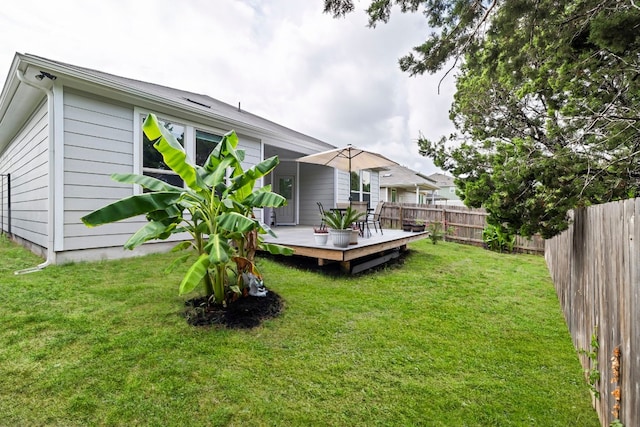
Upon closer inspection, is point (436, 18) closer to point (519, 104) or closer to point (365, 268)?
point (519, 104)

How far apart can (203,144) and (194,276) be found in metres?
5.21

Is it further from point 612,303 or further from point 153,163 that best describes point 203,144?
point 612,303

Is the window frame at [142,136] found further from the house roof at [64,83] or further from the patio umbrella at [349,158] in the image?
the patio umbrella at [349,158]

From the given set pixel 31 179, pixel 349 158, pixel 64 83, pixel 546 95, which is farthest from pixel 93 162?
pixel 546 95

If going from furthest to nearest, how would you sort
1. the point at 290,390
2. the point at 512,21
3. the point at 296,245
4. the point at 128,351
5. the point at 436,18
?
the point at 296,245, the point at 436,18, the point at 512,21, the point at 128,351, the point at 290,390

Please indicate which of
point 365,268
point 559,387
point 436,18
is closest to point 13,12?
point 436,18

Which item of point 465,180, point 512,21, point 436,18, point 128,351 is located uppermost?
point 436,18

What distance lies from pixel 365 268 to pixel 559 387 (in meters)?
3.55

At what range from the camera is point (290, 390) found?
7.14 ft

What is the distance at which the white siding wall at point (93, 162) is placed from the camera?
196 inches

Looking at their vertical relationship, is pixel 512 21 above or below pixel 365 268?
above

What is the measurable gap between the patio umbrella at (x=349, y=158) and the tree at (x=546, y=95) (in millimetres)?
3696

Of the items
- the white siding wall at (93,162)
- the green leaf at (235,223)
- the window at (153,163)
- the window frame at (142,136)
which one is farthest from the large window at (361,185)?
the green leaf at (235,223)

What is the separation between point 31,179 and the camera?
6.38m
